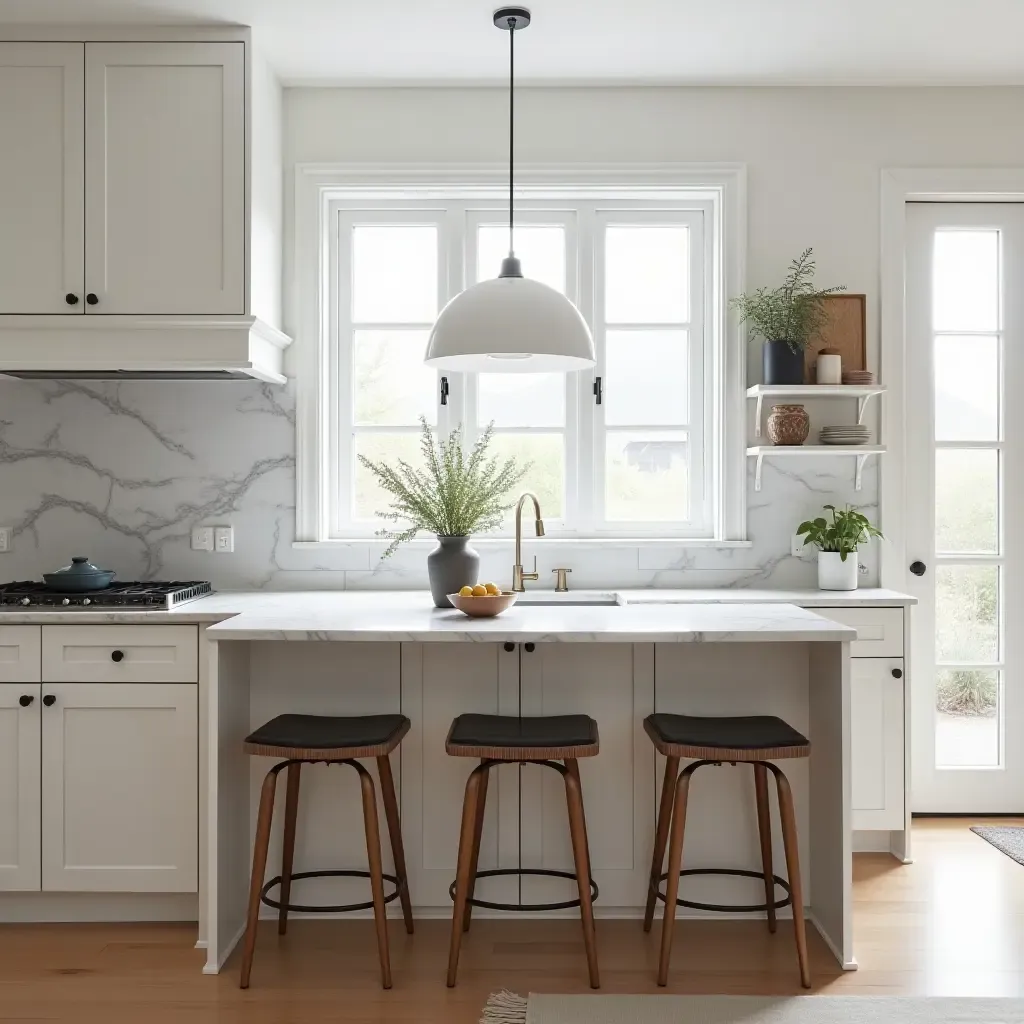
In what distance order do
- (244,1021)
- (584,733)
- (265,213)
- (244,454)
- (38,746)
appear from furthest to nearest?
1. (244,454)
2. (265,213)
3. (38,746)
4. (584,733)
5. (244,1021)

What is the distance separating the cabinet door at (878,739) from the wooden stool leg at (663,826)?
94 centimetres

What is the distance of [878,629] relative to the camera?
3303 mm

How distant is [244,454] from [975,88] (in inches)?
123

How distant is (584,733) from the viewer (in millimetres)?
2475

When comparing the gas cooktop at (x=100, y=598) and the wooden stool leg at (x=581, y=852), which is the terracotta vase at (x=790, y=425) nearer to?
the wooden stool leg at (x=581, y=852)

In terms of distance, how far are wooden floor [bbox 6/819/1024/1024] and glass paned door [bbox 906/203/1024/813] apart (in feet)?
2.73

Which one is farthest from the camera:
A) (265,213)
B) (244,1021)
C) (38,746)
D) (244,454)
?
(244,454)

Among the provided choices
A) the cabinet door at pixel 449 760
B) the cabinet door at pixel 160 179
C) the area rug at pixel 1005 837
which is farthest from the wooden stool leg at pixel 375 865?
the area rug at pixel 1005 837

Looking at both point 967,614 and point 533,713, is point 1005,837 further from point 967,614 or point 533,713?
point 533,713

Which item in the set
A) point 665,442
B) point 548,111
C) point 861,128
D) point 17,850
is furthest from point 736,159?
point 17,850

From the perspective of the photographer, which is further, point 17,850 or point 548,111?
point 548,111

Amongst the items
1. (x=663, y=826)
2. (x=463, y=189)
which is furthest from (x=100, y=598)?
(x=463, y=189)

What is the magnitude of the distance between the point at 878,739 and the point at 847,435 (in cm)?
108

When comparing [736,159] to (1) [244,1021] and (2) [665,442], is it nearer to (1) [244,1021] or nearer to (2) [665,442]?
(2) [665,442]
